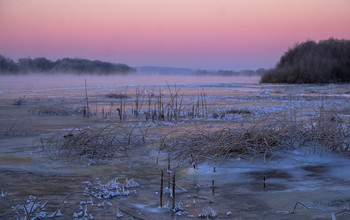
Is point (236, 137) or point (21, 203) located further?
point (236, 137)

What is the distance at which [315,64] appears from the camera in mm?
28531

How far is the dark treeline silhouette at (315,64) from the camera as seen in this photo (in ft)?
94.1

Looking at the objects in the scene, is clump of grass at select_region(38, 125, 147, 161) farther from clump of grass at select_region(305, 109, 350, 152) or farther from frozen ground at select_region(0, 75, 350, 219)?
clump of grass at select_region(305, 109, 350, 152)

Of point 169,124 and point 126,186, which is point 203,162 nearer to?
point 126,186

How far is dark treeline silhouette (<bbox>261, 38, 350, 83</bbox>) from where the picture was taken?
28.7 meters

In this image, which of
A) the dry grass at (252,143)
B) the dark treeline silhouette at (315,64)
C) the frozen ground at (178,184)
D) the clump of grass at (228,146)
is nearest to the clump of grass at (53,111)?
the frozen ground at (178,184)

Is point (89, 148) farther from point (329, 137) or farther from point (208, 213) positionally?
point (329, 137)

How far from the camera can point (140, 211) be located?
3.14 meters

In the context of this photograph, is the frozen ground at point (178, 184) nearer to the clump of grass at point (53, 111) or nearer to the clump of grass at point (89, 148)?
the clump of grass at point (89, 148)

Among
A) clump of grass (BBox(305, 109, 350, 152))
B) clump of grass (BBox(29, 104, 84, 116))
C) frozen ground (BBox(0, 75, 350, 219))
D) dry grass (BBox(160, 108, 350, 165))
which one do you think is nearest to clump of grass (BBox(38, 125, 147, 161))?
frozen ground (BBox(0, 75, 350, 219))

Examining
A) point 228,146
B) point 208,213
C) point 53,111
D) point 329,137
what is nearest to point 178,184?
point 208,213

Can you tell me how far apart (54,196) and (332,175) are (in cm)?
299

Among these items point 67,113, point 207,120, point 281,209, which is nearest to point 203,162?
point 281,209

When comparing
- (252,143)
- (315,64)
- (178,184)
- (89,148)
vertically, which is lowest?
(178,184)
